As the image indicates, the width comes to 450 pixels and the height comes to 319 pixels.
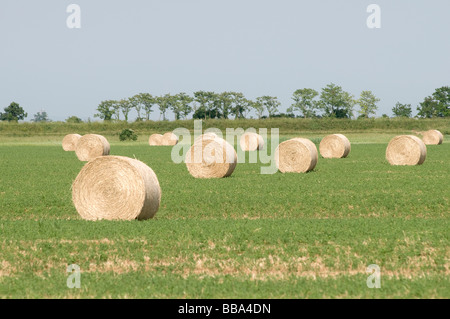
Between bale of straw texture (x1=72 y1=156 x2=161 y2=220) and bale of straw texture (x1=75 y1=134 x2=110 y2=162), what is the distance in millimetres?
26971

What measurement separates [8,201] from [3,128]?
84.3 metres

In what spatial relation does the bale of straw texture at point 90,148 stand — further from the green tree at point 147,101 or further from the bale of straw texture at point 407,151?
the green tree at point 147,101

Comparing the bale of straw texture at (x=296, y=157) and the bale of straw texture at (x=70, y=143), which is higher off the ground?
the bale of straw texture at (x=296, y=157)

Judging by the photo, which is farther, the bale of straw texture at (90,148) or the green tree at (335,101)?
the green tree at (335,101)

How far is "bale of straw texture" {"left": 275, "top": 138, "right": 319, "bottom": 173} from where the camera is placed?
2938 cm

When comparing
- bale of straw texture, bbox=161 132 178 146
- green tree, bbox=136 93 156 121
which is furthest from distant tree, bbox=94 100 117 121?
bale of straw texture, bbox=161 132 178 146

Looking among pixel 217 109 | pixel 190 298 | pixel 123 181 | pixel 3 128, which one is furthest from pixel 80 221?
pixel 217 109

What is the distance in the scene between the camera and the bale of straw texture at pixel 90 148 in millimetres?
42344

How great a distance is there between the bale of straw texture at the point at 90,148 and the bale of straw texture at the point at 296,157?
1665cm
